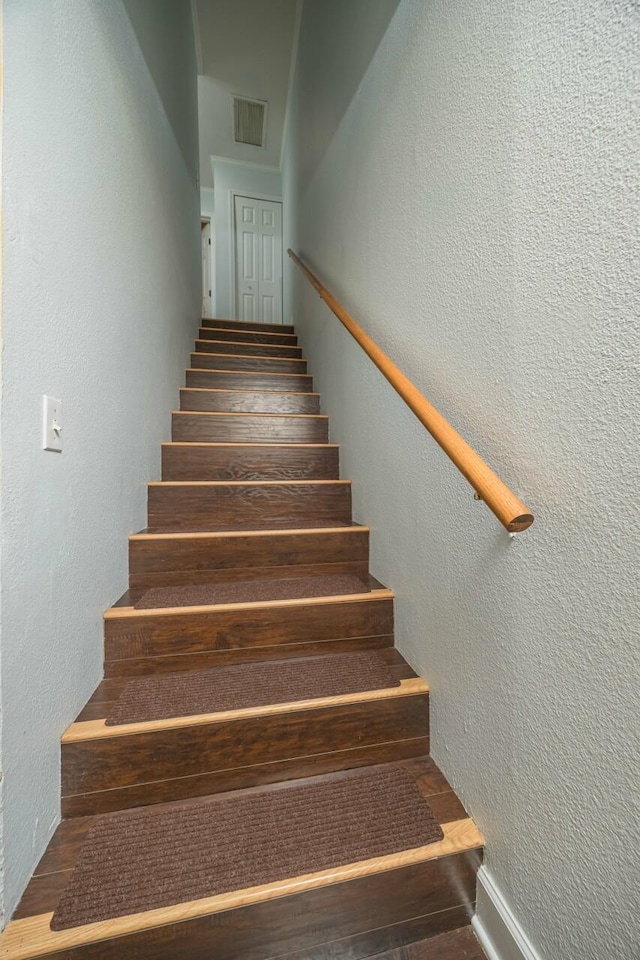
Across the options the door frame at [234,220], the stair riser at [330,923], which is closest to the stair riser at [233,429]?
the stair riser at [330,923]

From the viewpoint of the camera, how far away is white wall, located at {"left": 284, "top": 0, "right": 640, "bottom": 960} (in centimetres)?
61

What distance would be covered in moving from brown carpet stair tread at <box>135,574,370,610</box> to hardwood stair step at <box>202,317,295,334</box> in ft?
9.08

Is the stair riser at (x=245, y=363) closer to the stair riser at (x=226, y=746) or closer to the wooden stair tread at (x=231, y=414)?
the wooden stair tread at (x=231, y=414)

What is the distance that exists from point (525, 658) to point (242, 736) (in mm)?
711

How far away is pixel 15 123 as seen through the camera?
0.76 metres

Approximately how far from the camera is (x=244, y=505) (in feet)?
5.83

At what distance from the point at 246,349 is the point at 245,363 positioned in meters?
0.37

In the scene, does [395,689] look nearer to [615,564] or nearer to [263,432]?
[615,564]

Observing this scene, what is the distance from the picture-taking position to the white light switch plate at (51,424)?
2.86 ft

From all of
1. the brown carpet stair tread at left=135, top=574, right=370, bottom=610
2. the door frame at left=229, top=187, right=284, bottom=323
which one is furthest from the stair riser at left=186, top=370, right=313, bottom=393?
the door frame at left=229, top=187, right=284, bottom=323

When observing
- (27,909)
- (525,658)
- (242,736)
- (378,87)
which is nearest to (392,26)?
(378,87)

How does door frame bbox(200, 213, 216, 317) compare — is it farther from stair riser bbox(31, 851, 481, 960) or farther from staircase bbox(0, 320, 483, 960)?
stair riser bbox(31, 851, 481, 960)

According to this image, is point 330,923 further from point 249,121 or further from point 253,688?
point 249,121

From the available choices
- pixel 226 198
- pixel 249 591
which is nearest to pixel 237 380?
pixel 249 591
